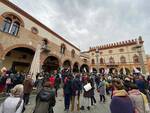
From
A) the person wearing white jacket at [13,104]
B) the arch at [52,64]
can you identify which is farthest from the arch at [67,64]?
the person wearing white jacket at [13,104]

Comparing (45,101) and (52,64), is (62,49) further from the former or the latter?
(45,101)

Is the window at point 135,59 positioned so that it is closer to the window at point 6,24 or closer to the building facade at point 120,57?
the building facade at point 120,57

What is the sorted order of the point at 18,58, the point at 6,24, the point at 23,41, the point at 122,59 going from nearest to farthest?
the point at 6,24 → the point at 23,41 → the point at 18,58 → the point at 122,59

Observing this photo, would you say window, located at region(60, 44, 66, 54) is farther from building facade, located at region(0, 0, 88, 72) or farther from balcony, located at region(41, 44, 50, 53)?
balcony, located at region(41, 44, 50, 53)

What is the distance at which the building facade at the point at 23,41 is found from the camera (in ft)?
39.1

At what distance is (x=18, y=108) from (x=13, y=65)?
14.2 m

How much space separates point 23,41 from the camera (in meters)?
13.9

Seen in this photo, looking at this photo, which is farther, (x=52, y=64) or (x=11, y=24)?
(x=52, y=64)

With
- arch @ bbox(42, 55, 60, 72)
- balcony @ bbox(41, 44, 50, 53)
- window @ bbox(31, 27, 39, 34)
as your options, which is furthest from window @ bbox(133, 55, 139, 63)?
window @ bbox(31, 27, 39, 34)

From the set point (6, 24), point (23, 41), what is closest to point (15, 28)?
point (6, 24)

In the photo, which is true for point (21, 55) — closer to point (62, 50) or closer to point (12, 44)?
point (12, 44)

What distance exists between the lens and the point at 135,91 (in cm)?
318

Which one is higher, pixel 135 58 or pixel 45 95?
pixel 135 58

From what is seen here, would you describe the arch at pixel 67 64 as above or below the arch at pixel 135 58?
below
